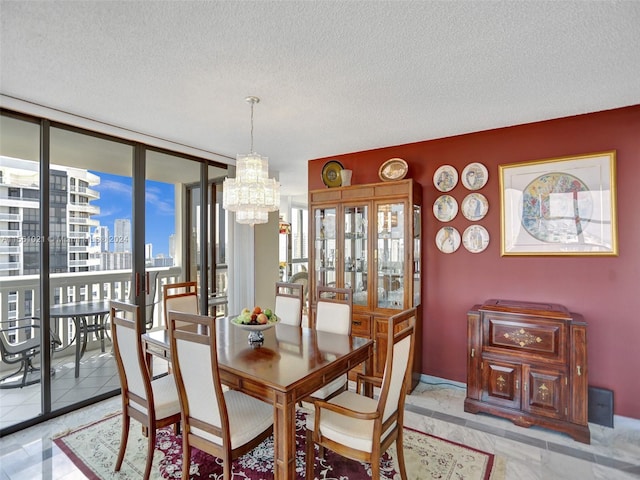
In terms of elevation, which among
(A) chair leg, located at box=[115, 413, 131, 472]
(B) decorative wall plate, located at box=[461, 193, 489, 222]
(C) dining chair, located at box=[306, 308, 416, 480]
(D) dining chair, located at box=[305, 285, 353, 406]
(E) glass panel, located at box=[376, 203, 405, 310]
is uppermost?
(B) decorative wall plate, located at box=[461, 193, 489, 222]

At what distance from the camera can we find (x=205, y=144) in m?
3.71

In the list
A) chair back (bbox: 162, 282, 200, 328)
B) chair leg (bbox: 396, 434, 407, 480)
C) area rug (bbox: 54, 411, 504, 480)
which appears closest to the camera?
chair leg (bbox: 396, 434, 407, 480)

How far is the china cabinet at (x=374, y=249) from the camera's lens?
3320mm

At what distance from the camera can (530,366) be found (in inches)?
104

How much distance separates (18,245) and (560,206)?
15.4 feet

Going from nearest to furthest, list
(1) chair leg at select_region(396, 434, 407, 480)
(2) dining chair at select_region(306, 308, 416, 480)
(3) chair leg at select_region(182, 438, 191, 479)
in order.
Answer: (2) dining chair at select_region(306, 308, 416, 480), (3) chair leg at select_region(182, 438, 191, 479), (1) chair leg at select_region(396, 434, 407, 480)

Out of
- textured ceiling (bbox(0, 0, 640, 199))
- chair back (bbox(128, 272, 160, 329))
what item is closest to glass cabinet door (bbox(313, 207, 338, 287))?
textured ceiling (bbox(0, 0, 640, 199))

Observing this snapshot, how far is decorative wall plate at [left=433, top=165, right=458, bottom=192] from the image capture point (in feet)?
11.2

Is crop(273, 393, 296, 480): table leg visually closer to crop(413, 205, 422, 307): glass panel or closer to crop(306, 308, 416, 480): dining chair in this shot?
crop(306, 308, 416, 480): dining chair

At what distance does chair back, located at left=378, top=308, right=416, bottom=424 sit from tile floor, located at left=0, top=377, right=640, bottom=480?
99 cm

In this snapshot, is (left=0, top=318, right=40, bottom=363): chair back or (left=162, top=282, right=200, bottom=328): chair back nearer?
(left=0, top=318, right=40, bottom=363): chair back

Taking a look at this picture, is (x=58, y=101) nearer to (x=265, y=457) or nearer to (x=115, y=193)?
(x=115, y=193)

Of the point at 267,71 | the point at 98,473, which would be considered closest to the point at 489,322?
the point at 267,71

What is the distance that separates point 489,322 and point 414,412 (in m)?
1.05
